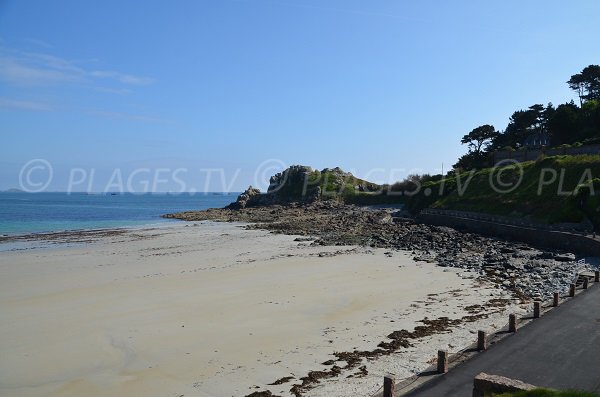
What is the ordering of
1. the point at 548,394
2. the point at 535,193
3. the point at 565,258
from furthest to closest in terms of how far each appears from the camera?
the point at 535,193, the point at 565,258, the point at 548,394

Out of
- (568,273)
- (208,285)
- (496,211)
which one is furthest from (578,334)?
(496,211)

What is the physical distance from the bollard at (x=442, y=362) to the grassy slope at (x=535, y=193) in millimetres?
34542

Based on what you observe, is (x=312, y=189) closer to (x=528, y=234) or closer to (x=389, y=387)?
(x=528, y=234)

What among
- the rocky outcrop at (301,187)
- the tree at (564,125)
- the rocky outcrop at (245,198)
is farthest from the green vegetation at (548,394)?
the rocky outcrop at (245,198)

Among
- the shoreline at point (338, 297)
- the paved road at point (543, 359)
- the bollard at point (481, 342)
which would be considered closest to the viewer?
the paved road at point (543, 359)

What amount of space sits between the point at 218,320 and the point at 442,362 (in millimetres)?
10277

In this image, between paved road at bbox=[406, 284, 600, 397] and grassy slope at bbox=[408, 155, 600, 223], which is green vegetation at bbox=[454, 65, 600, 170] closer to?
grassy slope at bbox=[408, 155, 600, 223]

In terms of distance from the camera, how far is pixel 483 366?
12352 mm

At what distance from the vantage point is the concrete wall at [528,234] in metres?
32.8

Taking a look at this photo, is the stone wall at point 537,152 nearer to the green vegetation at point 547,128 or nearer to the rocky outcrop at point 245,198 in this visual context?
the green vegetation at point 547,128

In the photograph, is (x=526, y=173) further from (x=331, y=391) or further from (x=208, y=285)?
(x=331, y=391)

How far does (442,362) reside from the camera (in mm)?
11945

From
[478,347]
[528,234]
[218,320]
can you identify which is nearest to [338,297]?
[218,320]

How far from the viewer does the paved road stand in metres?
11.2
